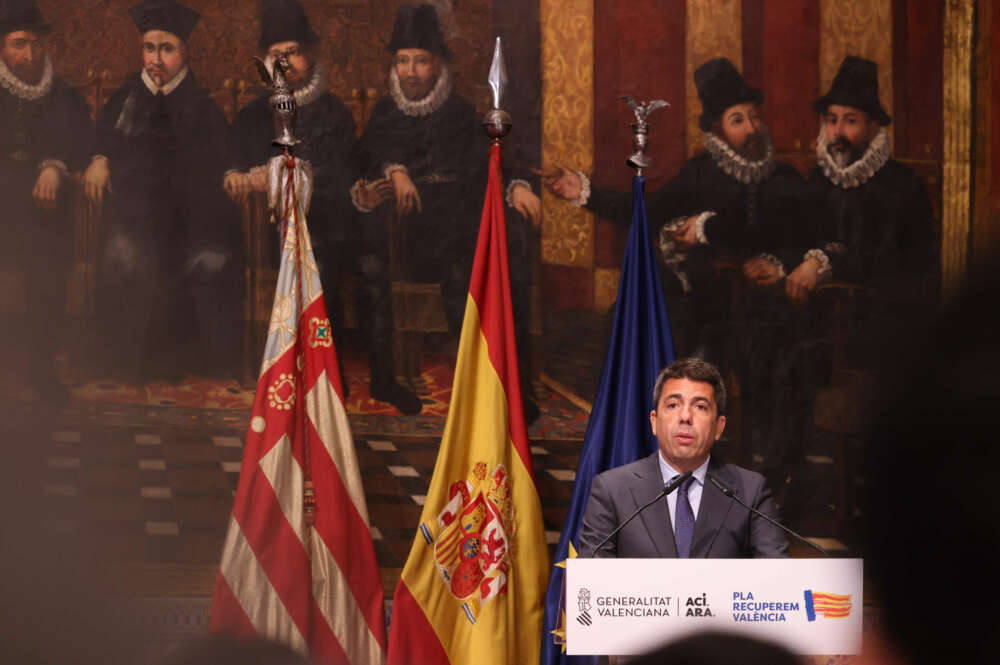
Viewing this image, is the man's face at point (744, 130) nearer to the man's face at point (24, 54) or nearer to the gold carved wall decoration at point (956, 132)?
the gold carved wall decoration at point (956, 132)

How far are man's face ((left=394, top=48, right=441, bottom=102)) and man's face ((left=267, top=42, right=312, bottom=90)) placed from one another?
1.51ft

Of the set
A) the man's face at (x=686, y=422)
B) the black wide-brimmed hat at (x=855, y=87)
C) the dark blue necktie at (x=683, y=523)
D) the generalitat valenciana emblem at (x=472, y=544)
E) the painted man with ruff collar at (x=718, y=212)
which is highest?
the black wide-brimmed hat at (x=855, y=87)

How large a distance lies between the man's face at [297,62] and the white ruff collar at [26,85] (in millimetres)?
1136

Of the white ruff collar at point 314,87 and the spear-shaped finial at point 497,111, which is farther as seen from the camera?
the white ruff collar at point 314,87

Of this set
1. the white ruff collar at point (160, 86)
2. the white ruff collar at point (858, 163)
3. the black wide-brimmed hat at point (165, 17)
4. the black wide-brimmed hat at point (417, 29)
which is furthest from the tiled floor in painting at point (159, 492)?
the white ruff collar at point (858, 163)

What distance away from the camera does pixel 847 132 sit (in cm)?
540

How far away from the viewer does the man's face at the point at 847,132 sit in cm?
538

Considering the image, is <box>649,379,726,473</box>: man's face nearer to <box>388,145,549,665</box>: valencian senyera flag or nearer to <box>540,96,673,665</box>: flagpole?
<box>540,96,673,665</box>: flagpole

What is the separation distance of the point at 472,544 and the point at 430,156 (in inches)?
78.9

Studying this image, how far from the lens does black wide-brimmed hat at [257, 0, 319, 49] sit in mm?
5016

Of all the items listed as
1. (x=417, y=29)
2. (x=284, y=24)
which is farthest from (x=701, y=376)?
(x=284, y=24)

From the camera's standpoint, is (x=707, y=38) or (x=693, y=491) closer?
(x=693, y=491)

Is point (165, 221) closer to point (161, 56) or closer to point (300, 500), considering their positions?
point (161, 56)

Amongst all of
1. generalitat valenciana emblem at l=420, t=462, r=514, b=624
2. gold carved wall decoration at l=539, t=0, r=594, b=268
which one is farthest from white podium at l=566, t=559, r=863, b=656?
gold carved wall decoration at l=539, t=0, r=594, b=268
